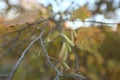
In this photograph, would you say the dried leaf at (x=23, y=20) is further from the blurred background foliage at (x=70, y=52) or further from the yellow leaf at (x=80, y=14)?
the yellow leaf at (x=80, y=14)

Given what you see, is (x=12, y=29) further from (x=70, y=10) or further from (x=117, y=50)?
(x=117, y=50)

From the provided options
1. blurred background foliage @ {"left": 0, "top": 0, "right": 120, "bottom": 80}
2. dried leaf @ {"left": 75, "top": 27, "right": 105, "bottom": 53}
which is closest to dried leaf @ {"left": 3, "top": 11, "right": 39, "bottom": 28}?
blurred background foliage @ {"left": 0, "top": 0, "right": 120, "bottom": 80}

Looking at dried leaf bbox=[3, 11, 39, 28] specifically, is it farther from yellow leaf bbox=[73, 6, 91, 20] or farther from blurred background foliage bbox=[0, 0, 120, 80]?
yellow leaf bbox=[73, 6, 91, 20]

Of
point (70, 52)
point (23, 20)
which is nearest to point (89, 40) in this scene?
point (23, 20)

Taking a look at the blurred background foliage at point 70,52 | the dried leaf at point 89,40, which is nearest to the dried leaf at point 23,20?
the blurred background foliage at point 70,52

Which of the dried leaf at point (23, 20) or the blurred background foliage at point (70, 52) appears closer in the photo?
the dried leaf at point (23, 20)

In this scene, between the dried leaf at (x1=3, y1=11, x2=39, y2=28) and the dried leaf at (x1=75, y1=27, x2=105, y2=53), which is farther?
the dried leaf at (x1=75, y1=27, x2=105, y2=53)

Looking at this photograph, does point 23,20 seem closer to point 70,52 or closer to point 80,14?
point 80,14
